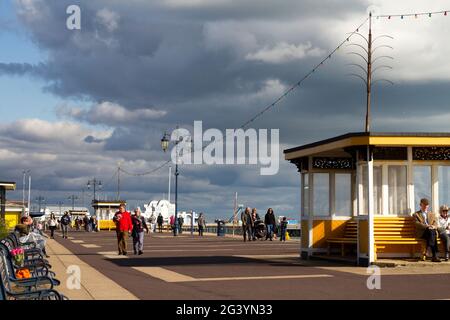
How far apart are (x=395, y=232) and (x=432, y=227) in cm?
101

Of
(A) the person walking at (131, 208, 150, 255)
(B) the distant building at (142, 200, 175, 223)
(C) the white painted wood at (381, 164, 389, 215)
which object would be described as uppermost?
(B) the distant building at (142, 200, 175, 223)

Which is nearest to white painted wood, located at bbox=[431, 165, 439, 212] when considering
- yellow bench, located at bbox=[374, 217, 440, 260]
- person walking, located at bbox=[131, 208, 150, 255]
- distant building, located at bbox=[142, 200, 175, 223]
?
yellow bench, located at bbox=[374, 217, 440, 260]

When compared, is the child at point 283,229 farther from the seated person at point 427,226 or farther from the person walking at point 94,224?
the person walking at point 94,224

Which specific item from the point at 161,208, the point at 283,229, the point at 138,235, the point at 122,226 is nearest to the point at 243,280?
Answer: the point at 122,226

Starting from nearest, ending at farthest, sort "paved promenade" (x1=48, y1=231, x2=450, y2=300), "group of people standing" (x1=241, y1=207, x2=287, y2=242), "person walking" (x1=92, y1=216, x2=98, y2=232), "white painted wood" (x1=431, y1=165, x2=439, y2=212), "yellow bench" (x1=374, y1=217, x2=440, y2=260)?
"paved promenade" (x1=48, y1=231, x2=450, y2=300) < "yellow bench" (x1=374, y1=217, x2=440, y2=260) < "white painted wood" (x1=431, y1=165, x2=439, y2=212) < "group of people standing" (x1=241, y1=207, x2=287, y2=242) < "person walking" (x1=92, y1=216, x2=98, y2=232)

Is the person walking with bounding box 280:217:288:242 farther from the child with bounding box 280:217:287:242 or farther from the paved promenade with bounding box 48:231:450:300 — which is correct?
the paved promenade with bounding box 48:231:450:300

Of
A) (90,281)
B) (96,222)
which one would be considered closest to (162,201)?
(96,222)

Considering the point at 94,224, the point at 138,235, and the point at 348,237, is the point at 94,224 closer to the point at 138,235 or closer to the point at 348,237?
the point at 138,235

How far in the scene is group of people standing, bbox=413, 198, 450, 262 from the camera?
20156mm

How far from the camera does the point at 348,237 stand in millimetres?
22906

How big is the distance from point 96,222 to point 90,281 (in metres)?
59.1

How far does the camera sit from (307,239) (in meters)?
23.9
